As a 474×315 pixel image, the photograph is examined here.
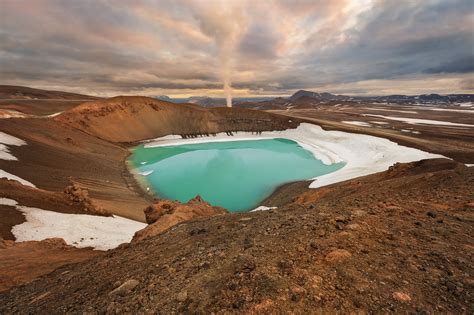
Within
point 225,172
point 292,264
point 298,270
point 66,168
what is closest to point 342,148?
point 225,172

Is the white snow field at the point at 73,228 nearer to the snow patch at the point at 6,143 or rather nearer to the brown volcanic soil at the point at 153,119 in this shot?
the snow patch at the point at 6,143

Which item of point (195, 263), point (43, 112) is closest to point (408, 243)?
point (195, 263)

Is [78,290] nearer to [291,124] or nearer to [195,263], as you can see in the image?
[195,263]

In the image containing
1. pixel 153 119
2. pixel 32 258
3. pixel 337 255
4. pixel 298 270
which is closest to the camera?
pixel 298 270

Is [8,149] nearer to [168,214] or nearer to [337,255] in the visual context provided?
[168,214]

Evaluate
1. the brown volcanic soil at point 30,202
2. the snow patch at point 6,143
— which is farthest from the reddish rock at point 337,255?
the snow patch at point 6,143

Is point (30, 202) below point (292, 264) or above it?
below

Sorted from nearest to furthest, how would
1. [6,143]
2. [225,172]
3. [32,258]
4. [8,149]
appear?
[32,258]
[8,149]
[6,143]
[225,172]

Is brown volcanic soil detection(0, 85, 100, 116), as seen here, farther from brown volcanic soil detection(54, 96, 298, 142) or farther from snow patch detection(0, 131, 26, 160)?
snow patch detection(0, 131, 26, 160)

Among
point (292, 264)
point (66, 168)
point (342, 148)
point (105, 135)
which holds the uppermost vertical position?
point (292, 264)
